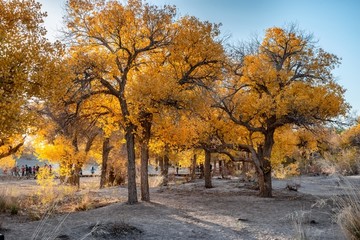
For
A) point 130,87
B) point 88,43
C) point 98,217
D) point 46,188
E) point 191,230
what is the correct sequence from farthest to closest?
point 46,188, point 88,43, point 130,87, point 98,217, point 191,230

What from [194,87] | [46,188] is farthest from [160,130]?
[46,188]

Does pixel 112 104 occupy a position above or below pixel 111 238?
above

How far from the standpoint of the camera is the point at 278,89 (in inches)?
642

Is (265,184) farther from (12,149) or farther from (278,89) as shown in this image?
(12,149)

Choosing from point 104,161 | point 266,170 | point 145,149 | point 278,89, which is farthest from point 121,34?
point 104,161

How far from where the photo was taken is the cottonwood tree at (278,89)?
14961 mm

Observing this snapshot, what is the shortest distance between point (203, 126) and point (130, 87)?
4.67 meters

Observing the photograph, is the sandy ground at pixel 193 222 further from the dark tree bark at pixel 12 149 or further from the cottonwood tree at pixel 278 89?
the dark tree bark at pixel 12 149

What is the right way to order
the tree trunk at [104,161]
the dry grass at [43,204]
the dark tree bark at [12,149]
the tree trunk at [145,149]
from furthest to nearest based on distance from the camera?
1. the tree trunk at [104,161]
2. the dark tree bark at [12,149]
3. the tree trunk at [145,149]
4. the dry grass at [43,204]

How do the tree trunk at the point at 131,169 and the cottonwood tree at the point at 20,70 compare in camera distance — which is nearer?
the cottonwood tree at the point at 20,70

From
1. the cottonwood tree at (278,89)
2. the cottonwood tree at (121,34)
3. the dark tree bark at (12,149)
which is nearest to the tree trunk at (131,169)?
the cottonwood tree at (121,34)

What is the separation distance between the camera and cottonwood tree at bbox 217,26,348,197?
1496 cm

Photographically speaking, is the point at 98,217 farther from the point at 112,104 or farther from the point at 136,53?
the point at 136,53

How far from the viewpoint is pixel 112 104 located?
15.5 metres
